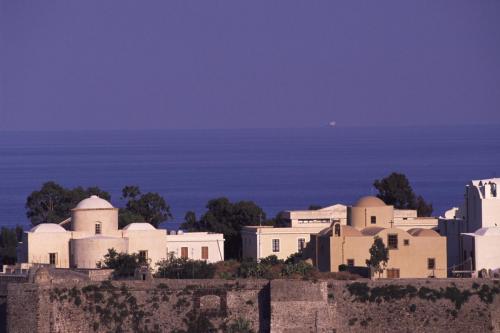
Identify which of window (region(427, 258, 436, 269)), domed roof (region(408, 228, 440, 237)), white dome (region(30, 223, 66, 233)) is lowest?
window (region(427, 258, 436, 269))

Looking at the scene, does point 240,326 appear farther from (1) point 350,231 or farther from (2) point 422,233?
(2) point 422,233

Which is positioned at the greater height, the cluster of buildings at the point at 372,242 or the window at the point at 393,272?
the cluster of buildings at the point at 372,242

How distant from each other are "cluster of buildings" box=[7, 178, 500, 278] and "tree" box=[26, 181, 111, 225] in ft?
24.2

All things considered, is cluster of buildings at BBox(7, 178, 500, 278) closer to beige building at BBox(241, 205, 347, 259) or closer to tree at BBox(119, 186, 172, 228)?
beige building at BBox(241, 205, 347, 259)

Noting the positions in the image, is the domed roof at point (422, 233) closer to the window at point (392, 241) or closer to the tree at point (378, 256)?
the window at point (392, 241)

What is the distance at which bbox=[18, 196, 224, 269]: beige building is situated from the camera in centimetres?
6156

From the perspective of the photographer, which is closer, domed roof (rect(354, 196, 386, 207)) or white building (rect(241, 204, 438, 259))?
domed roof (rect(354, 196, 386, 207))

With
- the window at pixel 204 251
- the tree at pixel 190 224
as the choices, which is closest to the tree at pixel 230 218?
the tree at pixel 190 224

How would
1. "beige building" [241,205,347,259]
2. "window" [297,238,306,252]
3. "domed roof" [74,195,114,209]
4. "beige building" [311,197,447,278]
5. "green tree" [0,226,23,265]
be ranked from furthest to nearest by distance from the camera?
"green tree" [0,226,23,265]
"beige building" [241,205,347,259]
"window" [297,238,306,252]
"domed roof" [74,195,114,209]
"beige building" [311,197,447,278]

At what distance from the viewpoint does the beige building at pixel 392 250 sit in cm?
5972

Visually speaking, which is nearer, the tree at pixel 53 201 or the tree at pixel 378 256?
the tree at pixel 378 256

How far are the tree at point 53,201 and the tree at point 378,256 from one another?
18.5 m

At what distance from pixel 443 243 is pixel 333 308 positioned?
408 inches

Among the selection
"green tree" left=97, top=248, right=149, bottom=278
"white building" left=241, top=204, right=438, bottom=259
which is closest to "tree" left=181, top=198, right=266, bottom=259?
"white building" left=241, top=204, right=438, bottom=259
